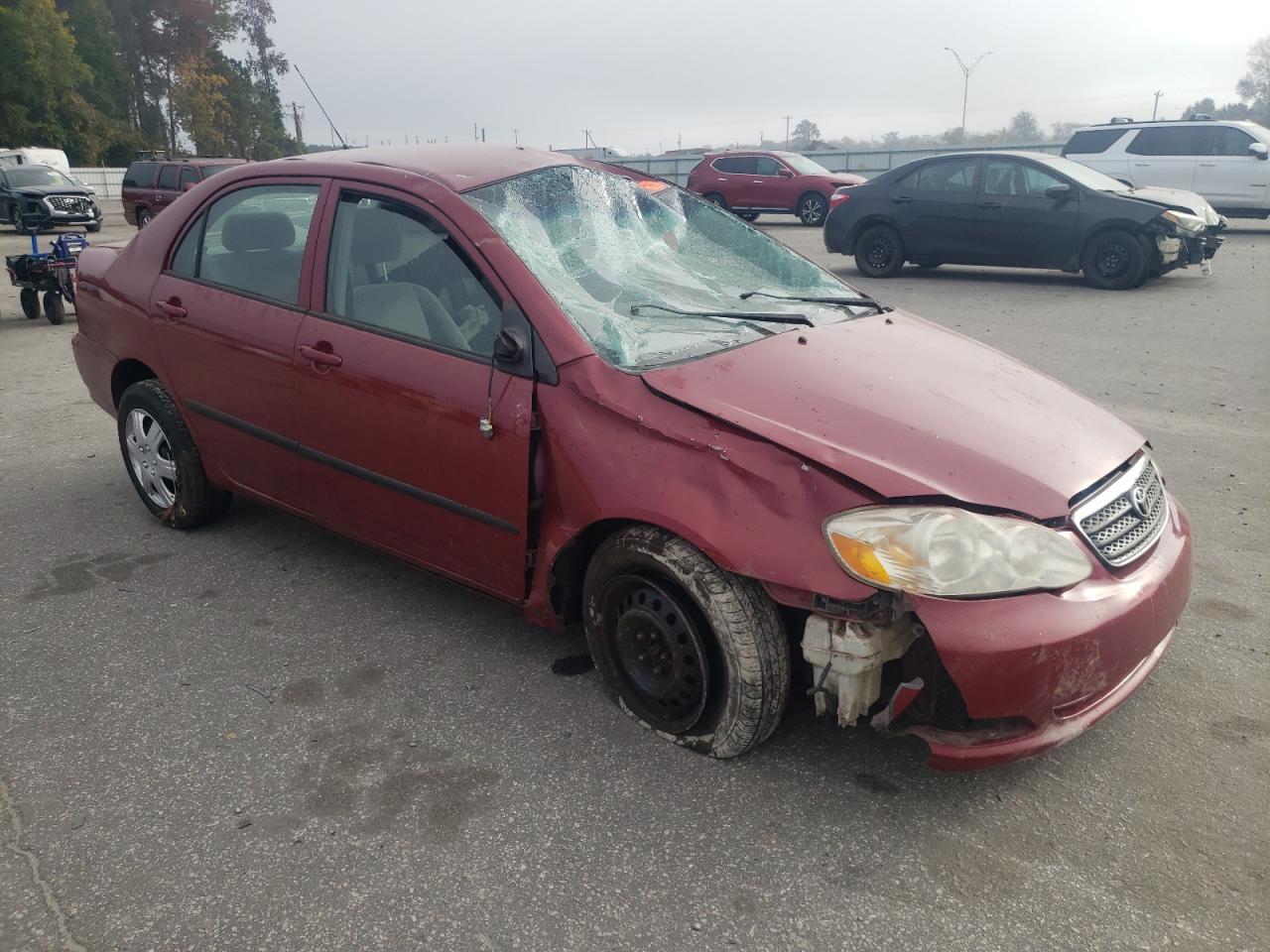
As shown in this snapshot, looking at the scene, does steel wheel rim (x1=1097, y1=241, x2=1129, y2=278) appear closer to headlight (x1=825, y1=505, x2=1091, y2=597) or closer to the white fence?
headlight (x1=825, y1=505, x2=1091, y2=597)

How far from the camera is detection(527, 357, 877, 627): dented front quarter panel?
2.45 metres

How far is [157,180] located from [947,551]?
973 inches

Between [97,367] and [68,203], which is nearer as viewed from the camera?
[97,367]

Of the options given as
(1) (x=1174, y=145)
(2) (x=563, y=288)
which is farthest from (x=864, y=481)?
(1) (x=1174, y=145)

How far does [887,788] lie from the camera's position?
269cm

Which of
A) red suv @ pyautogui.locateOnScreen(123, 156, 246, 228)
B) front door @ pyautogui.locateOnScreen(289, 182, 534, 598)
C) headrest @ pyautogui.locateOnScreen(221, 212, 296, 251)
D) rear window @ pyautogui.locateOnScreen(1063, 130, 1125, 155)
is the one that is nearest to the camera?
front door @ pyautogui.locateOnScreen(289, 182, 534, 598)

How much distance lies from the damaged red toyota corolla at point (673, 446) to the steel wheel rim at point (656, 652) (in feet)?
0.03

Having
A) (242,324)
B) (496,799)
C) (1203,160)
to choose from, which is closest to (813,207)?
(1203,160)

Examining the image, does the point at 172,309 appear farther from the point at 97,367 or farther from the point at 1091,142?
the point at 1091,142

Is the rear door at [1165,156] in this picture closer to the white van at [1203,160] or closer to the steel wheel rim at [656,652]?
the white van at [1203,160]

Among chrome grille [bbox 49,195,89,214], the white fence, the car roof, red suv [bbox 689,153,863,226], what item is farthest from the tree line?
the car roof

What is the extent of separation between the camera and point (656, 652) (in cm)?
286

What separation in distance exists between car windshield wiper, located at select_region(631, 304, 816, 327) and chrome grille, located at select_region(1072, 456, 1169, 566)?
108cm

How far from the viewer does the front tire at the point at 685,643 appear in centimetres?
260
